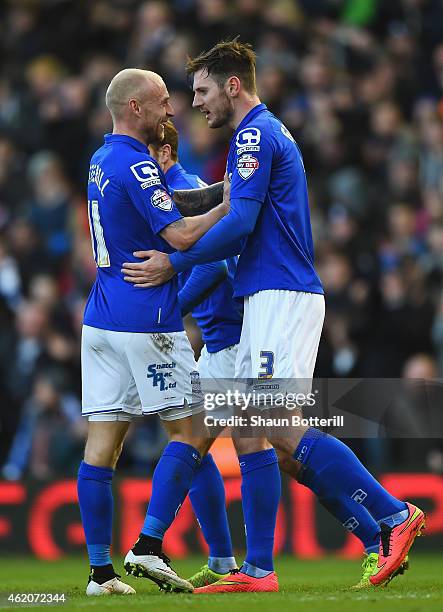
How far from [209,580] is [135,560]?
80 centimetres

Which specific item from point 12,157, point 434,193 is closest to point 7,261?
point 12,157

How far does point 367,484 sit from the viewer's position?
6207 mm

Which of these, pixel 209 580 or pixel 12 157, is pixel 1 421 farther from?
pixel 209 580

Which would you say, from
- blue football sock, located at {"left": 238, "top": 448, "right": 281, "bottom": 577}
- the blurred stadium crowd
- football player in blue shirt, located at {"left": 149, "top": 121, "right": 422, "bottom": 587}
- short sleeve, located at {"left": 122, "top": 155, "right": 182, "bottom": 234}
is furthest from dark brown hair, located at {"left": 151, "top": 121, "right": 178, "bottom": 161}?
the blurred stadium crowd

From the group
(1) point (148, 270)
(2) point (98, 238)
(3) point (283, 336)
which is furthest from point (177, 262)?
(3) point (283, 336)

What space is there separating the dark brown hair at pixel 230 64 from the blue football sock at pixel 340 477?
5.82 feet

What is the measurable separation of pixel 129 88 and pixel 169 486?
1911 millimetres

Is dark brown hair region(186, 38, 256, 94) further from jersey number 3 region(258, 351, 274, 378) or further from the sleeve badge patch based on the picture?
jersey number 3 region(258, 351, 274, 378)

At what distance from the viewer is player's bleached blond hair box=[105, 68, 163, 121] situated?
643 centimetres

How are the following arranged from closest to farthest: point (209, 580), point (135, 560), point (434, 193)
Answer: point (135, 560)
point (209, 580)
point (434, 193)

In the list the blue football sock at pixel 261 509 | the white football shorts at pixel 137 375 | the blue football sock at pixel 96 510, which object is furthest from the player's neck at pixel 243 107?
the blue football sock at pixel 96 510

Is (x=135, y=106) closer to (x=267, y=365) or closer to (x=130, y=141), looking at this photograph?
(x=130, y=141)

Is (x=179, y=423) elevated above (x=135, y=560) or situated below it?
above

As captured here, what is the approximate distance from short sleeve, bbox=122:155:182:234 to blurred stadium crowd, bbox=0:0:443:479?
4.34 meters
